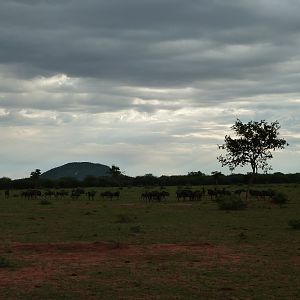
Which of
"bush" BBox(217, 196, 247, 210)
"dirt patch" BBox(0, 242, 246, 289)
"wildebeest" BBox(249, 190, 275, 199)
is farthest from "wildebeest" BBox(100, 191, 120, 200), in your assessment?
"dirt patch" BBox(0, 242, 246, 289)

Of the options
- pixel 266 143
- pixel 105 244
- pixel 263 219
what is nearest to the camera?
pixel 105 244

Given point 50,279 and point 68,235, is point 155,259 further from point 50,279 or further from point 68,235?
point 68,235

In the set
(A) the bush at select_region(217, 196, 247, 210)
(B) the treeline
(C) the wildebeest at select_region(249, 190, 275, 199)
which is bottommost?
(A) the bush at select_region(217, 196, 247, 210)

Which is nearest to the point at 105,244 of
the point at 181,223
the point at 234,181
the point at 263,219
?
the point at 181,223

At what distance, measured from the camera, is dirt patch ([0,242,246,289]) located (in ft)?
51.7

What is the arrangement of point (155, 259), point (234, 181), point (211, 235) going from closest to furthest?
point (155, 259), point (211, 235), point (234, 181)

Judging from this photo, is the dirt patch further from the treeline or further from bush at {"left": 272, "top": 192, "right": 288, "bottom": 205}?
the treeline

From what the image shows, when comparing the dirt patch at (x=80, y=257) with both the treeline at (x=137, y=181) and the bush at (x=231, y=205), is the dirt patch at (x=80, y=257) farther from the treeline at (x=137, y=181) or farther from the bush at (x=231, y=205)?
the treeline at (x=137, y=181)

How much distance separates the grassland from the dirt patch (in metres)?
0.03

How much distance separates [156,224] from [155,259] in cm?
1276

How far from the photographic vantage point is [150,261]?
18.0 metres

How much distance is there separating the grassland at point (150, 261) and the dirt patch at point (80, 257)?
0.09ft

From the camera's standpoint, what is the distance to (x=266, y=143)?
54.0 m

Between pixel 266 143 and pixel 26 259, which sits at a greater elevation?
pixel 266 143
